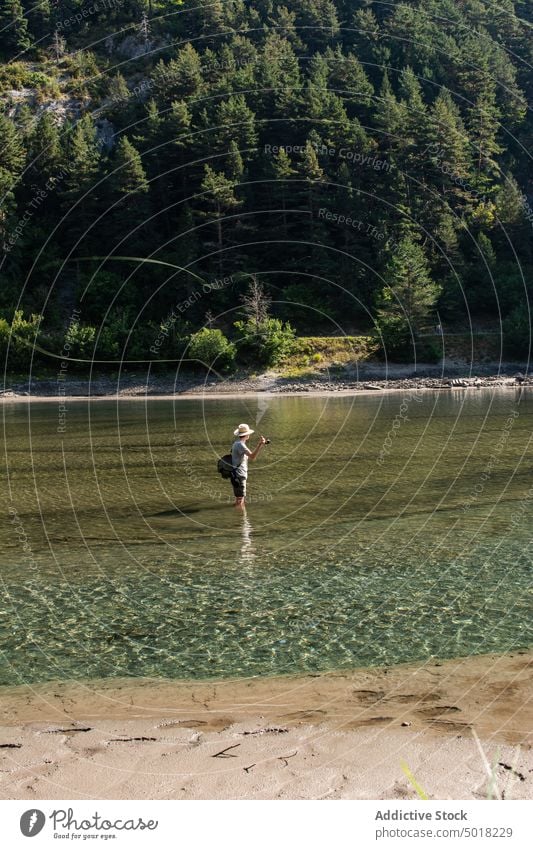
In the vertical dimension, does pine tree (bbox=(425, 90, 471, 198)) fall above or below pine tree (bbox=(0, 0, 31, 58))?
below

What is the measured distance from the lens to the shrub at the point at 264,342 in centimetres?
8300

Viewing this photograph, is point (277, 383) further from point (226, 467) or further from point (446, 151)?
point (226, 467)

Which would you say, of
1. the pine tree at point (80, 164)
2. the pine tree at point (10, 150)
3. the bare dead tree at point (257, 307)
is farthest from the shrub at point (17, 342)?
the bare dead tree at point (257, 307)

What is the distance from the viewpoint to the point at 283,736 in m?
8.13

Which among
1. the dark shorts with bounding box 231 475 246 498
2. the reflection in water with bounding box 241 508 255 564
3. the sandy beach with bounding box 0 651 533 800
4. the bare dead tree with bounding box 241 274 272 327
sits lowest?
the sandy beach with bounding box 0 651 533 800

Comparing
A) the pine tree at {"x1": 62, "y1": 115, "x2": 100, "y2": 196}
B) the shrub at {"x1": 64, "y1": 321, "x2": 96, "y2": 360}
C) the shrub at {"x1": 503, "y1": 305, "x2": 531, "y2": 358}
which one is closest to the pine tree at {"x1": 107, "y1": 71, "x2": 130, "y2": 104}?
the pine tree at {"x1": 62, "y1": 115, "x2": 100, "y2": 196}

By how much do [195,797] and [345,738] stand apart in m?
1.87

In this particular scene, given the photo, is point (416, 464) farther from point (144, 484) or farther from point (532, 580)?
point (532, 580)

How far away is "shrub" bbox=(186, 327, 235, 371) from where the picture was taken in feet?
265

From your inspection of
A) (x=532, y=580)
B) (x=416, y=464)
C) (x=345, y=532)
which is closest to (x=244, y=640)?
(x=532, y=580)

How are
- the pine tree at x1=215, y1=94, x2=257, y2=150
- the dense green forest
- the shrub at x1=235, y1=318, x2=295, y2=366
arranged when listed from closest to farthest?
1. the shrub at x1=235, y1=318, x2=295, y2=366
2. the dense green forest
3. the pine tree at x1=215, y1=94, x2=257, y2=150

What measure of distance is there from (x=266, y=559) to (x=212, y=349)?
65849mm

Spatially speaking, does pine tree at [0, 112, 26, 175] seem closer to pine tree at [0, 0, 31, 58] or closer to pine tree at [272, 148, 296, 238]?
pine tree at [272, 148, 296, 238]

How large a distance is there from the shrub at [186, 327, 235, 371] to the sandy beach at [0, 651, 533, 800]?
7143cm
